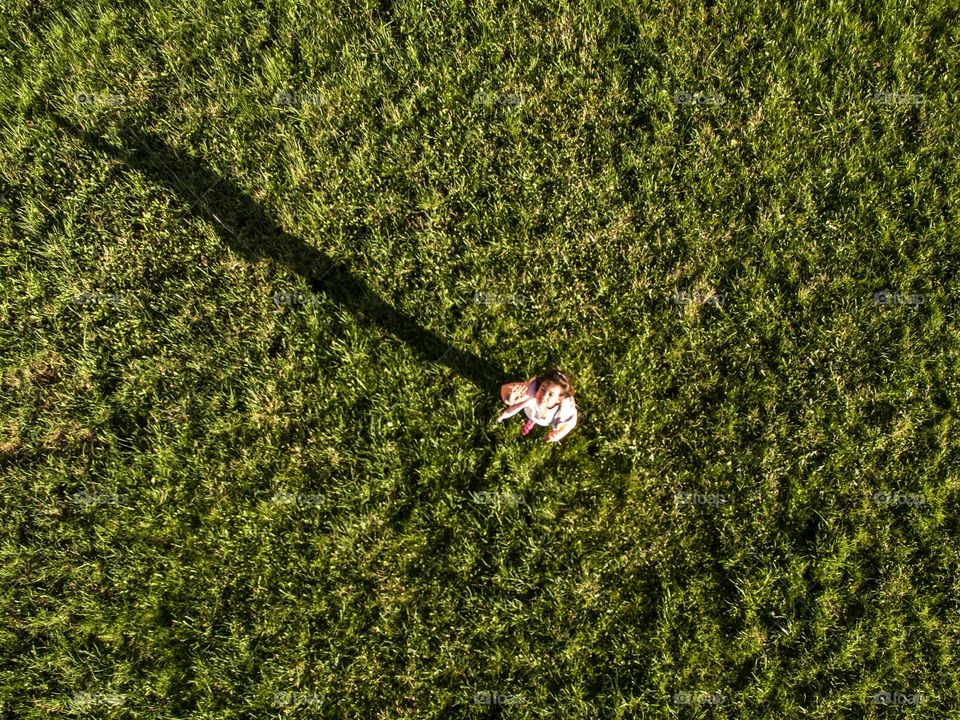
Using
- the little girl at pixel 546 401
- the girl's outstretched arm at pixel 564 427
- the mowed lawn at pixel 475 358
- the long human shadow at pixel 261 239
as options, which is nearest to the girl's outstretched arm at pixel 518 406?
the little girl at pixel 546 401

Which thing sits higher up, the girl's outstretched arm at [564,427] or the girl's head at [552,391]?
the girl's head at [552,391]

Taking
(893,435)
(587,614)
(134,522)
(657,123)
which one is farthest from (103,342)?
(893,435)

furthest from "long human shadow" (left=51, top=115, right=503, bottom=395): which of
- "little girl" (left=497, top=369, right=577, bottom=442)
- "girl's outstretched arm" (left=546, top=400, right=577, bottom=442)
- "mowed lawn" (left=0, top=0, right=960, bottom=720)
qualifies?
"girl's outstretched arm" (left=546, top=400, right=577, bottom=442)

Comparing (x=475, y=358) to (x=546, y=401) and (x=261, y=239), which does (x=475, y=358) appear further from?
(x=261, y=239)

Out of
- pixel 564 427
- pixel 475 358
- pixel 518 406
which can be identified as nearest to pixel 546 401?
pixel 518 406

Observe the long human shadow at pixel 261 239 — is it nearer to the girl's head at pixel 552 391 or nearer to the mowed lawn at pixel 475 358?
the mowed lawn at pixel 475 358

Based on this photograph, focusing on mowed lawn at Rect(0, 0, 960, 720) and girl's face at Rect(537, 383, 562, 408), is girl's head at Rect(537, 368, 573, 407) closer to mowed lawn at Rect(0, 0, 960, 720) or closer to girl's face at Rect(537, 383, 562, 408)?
girl's face at Rect(537, 383, 562, 408)
